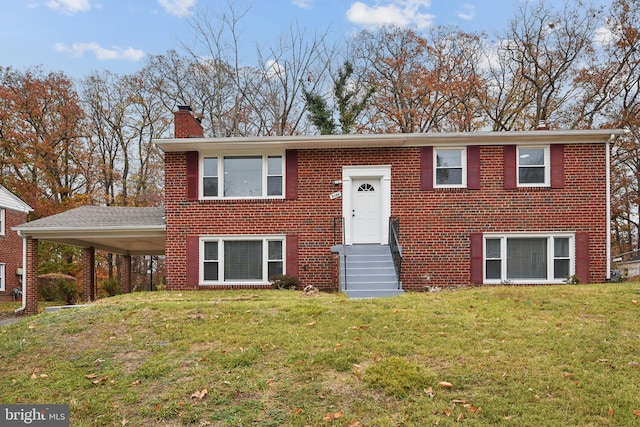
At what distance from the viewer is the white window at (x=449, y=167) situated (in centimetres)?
1380

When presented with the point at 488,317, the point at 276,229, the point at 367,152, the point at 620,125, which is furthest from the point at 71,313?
the point at 620,125

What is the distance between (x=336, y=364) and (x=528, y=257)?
974cm

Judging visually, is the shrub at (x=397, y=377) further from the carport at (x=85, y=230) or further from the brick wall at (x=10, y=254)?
the brick wall at (x=10, y=254)

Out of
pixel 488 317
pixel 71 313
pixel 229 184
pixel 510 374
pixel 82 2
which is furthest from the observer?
pixel 82 2

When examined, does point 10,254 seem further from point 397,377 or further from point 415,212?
point 397,377

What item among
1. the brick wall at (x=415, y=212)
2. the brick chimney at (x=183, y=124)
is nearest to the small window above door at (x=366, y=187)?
the brick wall at (x=415, y=212)

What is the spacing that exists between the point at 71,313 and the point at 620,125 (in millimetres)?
26460

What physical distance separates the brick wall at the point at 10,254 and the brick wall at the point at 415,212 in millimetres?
15363

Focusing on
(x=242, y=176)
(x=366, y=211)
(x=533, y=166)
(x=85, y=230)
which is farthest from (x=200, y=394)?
(x=533, y=166)

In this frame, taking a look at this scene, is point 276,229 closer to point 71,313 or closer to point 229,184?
point 229,184

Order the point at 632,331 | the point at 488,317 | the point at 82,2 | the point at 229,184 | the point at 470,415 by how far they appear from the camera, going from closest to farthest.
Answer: the point at 470,415 → the point at 632,331 → the point at 488,317 → the point at 229,184 → the point at 82,2

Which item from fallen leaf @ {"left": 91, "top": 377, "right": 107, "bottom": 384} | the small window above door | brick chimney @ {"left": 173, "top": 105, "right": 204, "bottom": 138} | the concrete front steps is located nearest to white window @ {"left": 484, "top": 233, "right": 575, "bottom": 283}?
the concrete front steps

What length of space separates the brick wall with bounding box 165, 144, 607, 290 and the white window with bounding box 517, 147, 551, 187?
0.29m

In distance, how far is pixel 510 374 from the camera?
17.6ft
